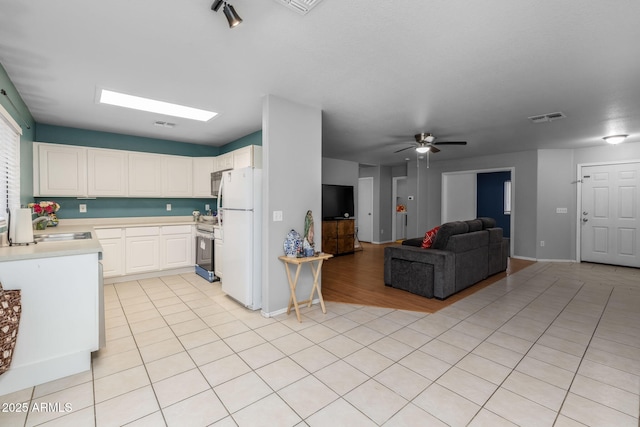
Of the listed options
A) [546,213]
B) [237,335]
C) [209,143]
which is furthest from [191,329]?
[546,213]

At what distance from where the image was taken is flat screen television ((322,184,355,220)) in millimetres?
6750

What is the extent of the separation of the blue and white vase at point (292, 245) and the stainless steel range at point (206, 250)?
1715 mm

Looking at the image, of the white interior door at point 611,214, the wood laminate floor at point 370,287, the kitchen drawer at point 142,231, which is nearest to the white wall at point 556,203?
the white interior door at point 611,214

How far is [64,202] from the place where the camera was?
4449mm

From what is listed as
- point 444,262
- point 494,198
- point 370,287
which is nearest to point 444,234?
point 444,262

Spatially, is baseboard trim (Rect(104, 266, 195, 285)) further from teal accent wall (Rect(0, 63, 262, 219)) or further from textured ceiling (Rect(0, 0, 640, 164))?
textured ceiling (Rect(0, 0, 640, 164))

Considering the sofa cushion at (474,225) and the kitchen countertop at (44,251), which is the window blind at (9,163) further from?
the sofa cushion at (474,225)

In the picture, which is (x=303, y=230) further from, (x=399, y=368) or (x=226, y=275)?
(x=399, y=368)

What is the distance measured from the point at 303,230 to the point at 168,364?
185 centimetres

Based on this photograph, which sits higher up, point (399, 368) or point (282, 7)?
point (282, 7)

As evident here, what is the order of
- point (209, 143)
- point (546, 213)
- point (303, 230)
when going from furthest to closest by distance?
point (546, 213)
point (209, 143)
point (303, 230)

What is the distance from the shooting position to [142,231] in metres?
4.56

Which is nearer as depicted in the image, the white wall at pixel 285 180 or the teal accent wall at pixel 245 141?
the white wall at pixel 285 180

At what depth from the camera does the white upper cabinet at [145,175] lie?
4.75 meters
